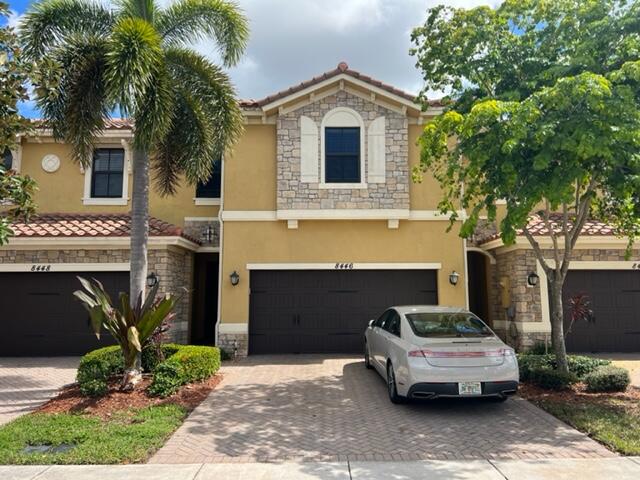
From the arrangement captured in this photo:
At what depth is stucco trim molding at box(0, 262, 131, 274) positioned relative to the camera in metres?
12.0

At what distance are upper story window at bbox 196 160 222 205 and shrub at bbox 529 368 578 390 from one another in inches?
380

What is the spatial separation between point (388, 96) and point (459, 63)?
3.65 meters

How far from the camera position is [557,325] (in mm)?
8422

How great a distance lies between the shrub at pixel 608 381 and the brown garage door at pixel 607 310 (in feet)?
14.7

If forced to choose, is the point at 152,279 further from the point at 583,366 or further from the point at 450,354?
the point at 583,366

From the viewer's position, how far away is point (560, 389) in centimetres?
782

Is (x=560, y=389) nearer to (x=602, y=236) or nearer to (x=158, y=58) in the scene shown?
(x=602, y=236)

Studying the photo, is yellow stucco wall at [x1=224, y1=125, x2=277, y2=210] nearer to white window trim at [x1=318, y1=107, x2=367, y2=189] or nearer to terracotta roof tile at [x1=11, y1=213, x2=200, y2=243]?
white window trim at [x1=318, y1=107, x2=367, y2=189]

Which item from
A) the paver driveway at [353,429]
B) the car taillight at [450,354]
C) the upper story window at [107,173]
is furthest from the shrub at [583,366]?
the upper story window at [107,173]

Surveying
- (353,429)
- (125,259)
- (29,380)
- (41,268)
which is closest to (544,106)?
(353,429)

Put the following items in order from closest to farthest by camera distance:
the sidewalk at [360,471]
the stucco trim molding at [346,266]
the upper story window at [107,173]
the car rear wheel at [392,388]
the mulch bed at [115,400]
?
the sidewalk at [360,471] < the mulch bed at [115,400] < the car rear wheel at [392,388] < the stucco trim molding at [346,266] < the upper story window at [107,173]

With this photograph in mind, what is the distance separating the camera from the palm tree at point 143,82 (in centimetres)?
786

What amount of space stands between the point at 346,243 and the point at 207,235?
4278 mm

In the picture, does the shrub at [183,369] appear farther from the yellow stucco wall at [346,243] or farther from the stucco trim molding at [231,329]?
the yellow stucco wall at [346,243]
